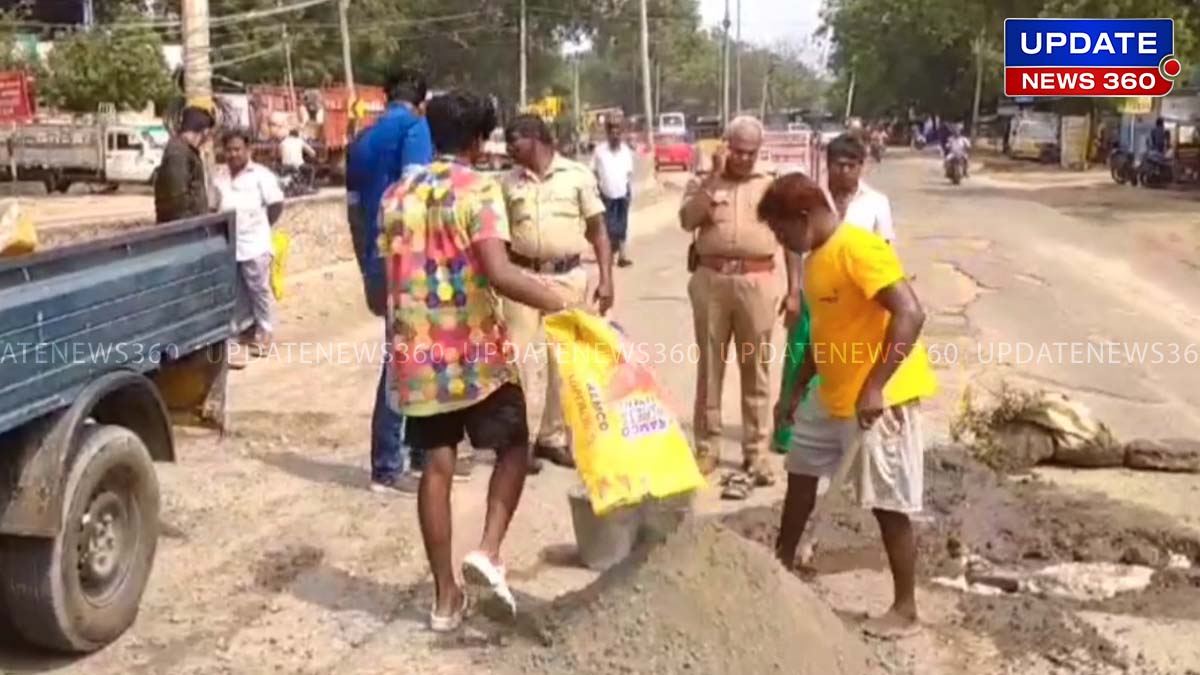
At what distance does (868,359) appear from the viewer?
16.8 feet

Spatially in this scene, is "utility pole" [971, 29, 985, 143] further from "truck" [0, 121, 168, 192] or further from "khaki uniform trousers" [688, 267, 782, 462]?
"khaki uniform trousers" [688, 267, 782, 462]

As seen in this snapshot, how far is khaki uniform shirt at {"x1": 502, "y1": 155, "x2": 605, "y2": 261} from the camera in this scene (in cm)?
704

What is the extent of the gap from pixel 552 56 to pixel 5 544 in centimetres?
7396

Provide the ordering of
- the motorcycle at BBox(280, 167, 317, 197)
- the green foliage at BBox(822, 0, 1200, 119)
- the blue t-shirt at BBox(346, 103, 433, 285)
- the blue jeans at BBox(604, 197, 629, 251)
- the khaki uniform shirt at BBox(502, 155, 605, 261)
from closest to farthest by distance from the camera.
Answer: the blue t-shirt at BBox(346, 103, 433, 285) → the khaki uniform shirt at BBox(502, 155, 605, 261) → the blue jeans at BBox(604, 197, 629, 251) → the motorcycle at BBox(280, 167, 317, 197) → the green foliage at BBox(822, 0, 1200, 119)

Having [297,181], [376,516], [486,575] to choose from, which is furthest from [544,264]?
[297,181]

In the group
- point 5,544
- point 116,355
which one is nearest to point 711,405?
point 116,355

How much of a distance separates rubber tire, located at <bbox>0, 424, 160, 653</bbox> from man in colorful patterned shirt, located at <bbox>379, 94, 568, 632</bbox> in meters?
0.94

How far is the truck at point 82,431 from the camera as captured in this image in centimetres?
468

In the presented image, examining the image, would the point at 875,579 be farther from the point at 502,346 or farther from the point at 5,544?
the point at 5,544

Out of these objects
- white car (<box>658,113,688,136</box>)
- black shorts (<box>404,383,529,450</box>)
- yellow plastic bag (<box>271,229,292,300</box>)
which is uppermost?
black shorts (<box>404,383,529,450</box>)

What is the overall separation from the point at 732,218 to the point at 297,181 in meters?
28.3

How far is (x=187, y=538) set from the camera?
6.41 metres

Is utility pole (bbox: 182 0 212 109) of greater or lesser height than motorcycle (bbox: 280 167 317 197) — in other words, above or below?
above

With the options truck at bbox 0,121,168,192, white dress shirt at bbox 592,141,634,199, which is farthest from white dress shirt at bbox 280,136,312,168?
white dress shirt at bbox 592,141,634,199
